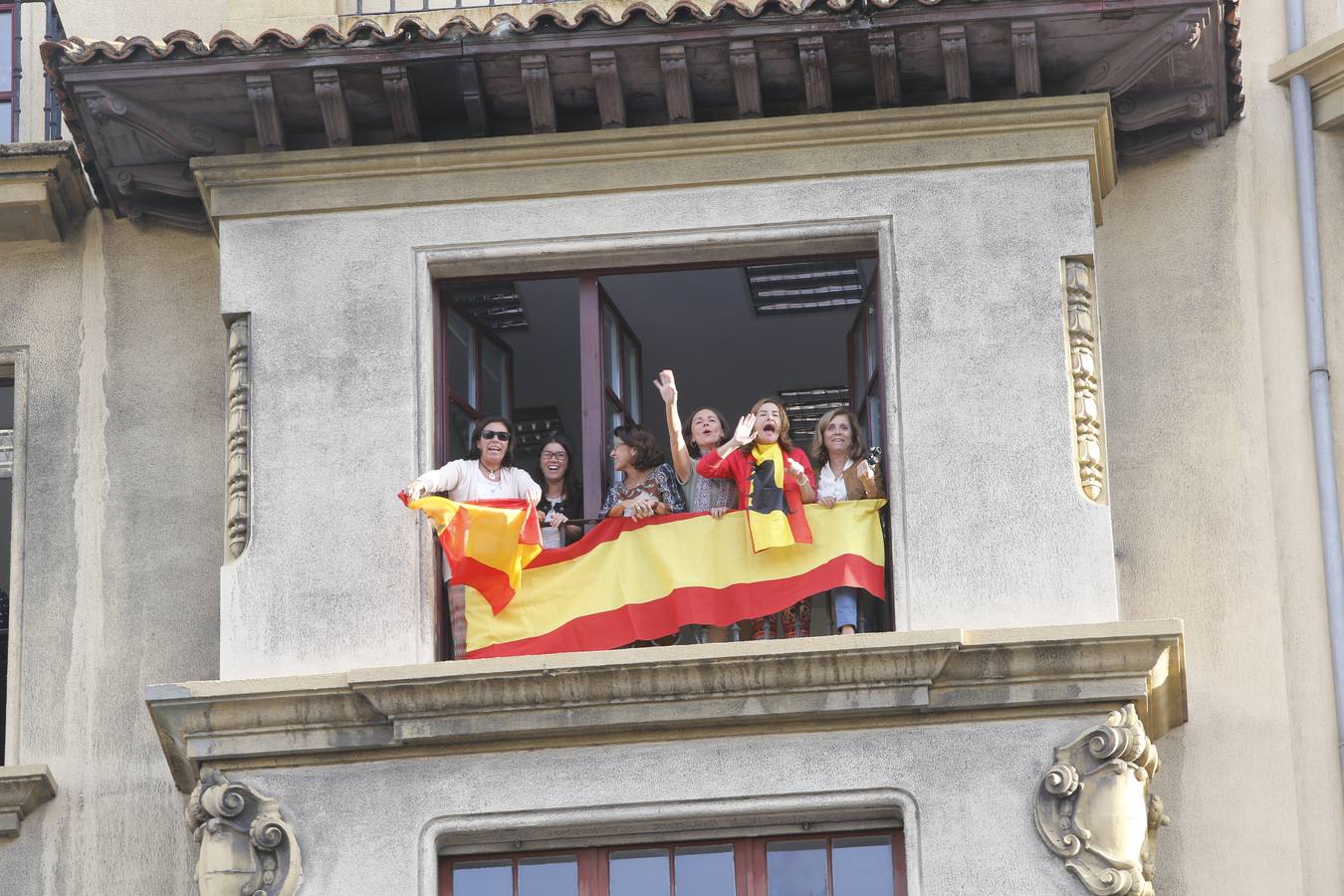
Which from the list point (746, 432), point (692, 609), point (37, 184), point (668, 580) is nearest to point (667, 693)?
point (692, 609)

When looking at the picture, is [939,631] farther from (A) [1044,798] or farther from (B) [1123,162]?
(B) [1123,162]

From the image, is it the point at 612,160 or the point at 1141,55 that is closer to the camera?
the point at 1141,55

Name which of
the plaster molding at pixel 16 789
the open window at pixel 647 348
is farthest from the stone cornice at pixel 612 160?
the plaster molding at pixel 16 789

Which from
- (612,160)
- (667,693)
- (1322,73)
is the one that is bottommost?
(667,693)

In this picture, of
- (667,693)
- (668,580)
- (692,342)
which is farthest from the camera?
(692,342)

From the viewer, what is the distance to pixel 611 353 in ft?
58.1

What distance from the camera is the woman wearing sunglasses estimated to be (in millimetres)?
16672

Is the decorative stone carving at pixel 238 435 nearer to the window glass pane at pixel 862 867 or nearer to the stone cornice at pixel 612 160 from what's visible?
the stone cornice at pixel 612 160

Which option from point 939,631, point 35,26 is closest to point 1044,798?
point 939,631

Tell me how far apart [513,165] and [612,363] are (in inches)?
53.2

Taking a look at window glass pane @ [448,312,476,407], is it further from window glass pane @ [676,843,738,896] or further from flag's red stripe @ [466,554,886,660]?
window glass pane @ [676,843,738,896]

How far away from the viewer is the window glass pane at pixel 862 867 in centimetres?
1580

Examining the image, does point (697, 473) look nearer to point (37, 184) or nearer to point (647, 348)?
point (37, 184)

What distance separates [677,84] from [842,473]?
2.52m
